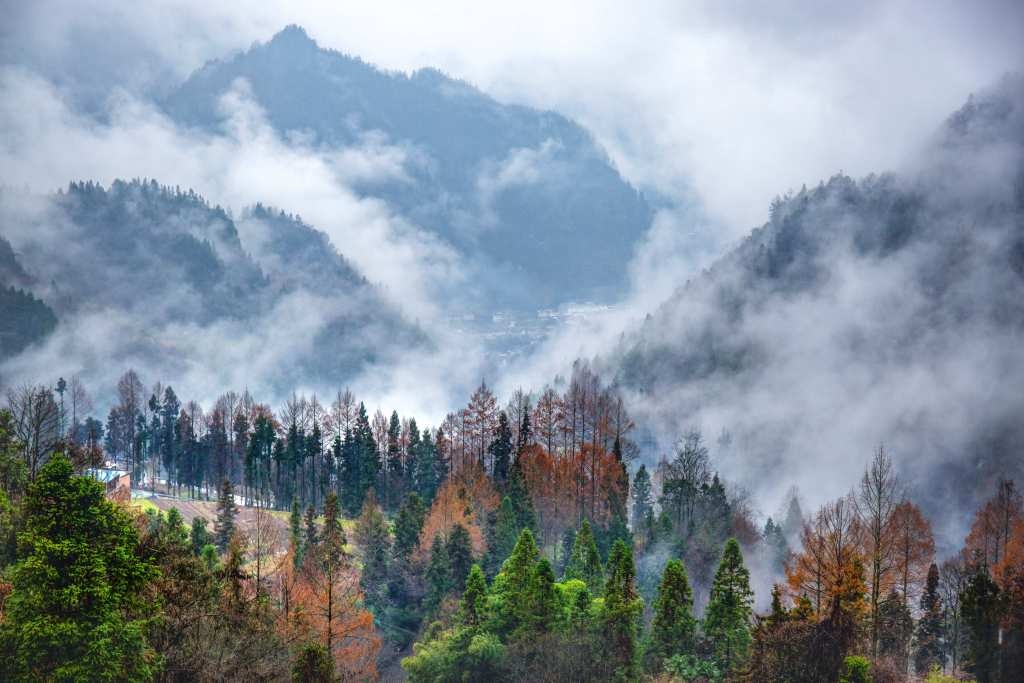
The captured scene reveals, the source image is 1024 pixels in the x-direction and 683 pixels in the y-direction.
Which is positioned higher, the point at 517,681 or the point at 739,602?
the point at 739,602

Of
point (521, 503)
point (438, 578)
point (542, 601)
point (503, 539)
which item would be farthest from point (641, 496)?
point (542, 601)

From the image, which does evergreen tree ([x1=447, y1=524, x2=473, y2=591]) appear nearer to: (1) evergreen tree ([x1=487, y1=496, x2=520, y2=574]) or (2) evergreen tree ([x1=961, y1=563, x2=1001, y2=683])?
(1) evergreen tree ([x1=487, y1=496, x2=520, y2=574])

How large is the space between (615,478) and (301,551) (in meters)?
32.4

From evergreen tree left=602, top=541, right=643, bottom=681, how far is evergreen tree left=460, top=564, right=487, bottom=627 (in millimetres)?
8084

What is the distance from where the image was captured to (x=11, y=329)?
194 meters

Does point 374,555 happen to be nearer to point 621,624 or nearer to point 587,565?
point 587,565

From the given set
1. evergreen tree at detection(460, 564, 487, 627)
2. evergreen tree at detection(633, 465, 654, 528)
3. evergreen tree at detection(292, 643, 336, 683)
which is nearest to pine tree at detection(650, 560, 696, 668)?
evergreen tree at detection(460, 564, 487, 627)

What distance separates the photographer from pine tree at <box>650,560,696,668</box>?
170 feet

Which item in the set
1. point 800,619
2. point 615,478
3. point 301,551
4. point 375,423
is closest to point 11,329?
point 375,423

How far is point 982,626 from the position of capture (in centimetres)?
5047

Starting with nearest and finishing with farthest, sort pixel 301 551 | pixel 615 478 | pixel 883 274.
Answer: pixel 301 551 < pixel 615 478 < pixel 883 274

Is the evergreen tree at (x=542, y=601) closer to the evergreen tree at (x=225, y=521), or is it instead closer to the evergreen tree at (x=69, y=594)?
the evergreen tree at (x=69, y=594)

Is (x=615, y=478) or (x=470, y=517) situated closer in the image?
(x=470, y=517)

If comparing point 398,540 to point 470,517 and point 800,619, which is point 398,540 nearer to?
point 470,517
